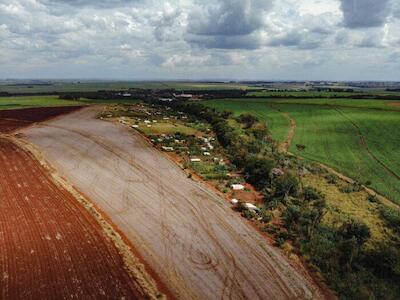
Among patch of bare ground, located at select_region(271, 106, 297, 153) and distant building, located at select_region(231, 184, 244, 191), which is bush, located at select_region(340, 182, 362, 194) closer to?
distant building, located at select_region(231, 184, 244, 191)

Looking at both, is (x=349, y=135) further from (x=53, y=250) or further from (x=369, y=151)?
(x=53, y=250)

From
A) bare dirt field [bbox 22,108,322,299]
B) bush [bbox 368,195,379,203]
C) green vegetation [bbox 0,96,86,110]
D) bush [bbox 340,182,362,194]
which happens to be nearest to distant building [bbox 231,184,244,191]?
bare dirt field [bbox 22,108,322,299]

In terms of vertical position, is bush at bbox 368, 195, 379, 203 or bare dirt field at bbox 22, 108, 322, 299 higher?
bare dirt field at bbox 22, 108, 322, 299

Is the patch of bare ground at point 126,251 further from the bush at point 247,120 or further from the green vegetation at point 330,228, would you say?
the bush at point 247,120

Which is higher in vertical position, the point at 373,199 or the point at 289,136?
the point at 373,199

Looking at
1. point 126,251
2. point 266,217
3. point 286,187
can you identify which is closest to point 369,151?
point 286,187

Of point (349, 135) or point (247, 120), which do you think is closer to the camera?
point (349, 135)

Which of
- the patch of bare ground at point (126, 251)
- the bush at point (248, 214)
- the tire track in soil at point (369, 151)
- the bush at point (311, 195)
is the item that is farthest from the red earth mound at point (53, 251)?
the tire track in soil at point (369, 151)
